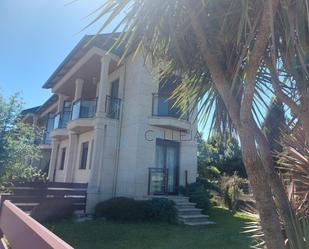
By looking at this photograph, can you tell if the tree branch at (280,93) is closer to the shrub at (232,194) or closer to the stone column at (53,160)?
the shrub at (232,194)

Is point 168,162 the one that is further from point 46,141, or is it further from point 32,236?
point 46,141

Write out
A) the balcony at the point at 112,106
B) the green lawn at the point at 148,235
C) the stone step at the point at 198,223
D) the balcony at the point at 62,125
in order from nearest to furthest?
the green lawn at the point at 148,235, the stone step at the point at 198,223, the balcony at the point at 112,106, the balcony at the point at 62,125

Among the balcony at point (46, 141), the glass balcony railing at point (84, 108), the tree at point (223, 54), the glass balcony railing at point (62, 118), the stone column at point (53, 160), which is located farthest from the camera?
the balcony at point (46, 141)

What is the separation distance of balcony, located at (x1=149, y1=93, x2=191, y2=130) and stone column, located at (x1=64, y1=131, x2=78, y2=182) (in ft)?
19.3

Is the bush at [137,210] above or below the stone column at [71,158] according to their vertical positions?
below

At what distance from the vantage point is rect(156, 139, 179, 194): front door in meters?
15.4

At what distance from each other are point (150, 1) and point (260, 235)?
306 centimetres

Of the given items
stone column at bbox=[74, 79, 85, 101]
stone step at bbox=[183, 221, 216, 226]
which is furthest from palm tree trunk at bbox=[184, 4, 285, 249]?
stone column at bbox=[74, 79, 85, 101]

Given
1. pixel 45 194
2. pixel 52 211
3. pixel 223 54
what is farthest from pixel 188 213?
pixel 223 54

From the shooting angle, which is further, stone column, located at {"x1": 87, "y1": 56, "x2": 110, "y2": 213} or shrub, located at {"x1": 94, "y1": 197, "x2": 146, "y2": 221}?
stone column, located at {"x1": 87, "y1": 56, "x2": 110, "y2": 213}

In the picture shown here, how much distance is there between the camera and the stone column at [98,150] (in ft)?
45.9

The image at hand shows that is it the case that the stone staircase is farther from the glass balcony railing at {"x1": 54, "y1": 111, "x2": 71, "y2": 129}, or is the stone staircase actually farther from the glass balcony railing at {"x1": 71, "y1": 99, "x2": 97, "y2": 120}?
the glass balcony railing at {"x1": 54, "y1": 111, "x2": 71, "y2": 129}

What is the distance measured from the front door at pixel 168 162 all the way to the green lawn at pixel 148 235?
3491 millimetres

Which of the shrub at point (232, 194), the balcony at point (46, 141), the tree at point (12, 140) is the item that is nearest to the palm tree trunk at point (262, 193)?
the tree at point (12, 140)
